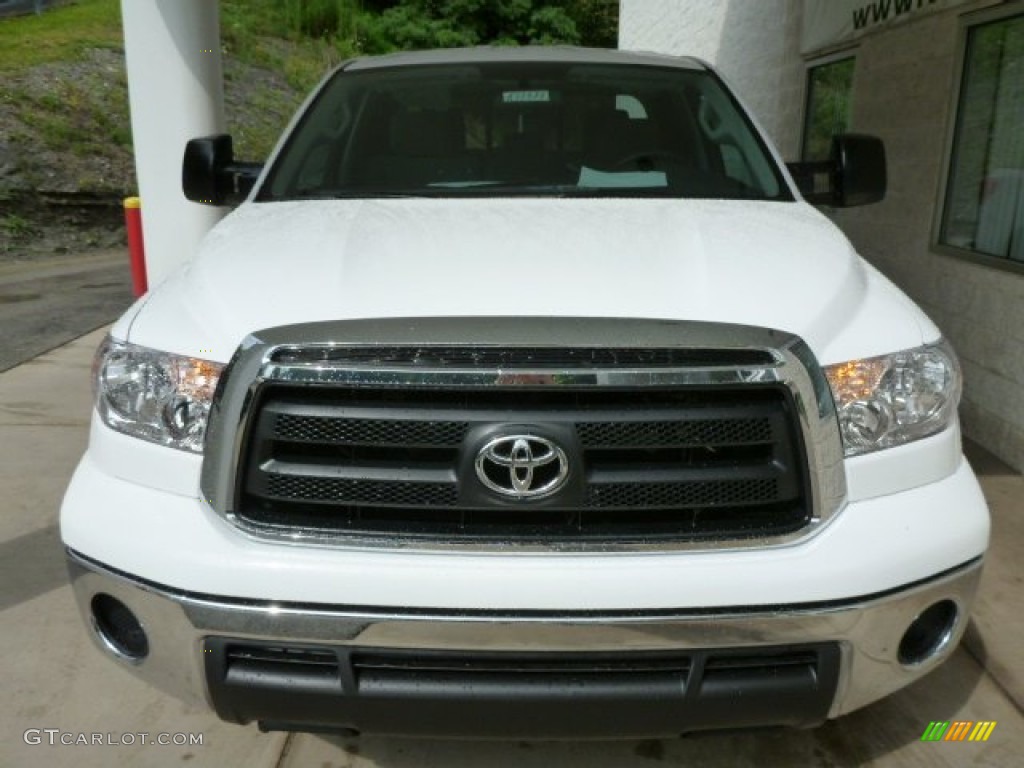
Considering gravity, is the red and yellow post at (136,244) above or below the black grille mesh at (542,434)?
below

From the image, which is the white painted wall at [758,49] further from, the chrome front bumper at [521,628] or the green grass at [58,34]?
the green grass at [58,34]

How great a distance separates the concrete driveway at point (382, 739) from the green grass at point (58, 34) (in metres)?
12.6

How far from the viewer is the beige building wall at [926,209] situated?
4715mm

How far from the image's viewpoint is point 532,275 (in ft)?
6.79

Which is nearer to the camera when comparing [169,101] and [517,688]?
[517,688]

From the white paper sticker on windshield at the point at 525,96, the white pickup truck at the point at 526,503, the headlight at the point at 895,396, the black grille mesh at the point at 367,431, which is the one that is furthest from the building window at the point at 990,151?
the black grille mesh at the point at 367,431

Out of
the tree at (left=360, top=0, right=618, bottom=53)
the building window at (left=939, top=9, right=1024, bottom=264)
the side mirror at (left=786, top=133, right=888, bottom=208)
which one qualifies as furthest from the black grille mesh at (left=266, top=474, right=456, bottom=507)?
the tree at (left=360, top=0, right=618, bottom=53)

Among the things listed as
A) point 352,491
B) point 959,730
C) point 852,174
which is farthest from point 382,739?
point 852,174

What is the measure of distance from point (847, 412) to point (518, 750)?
4.05 feet

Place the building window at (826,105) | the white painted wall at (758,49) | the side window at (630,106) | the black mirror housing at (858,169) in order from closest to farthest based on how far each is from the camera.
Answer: the black mirror housing at (858,169)
the side window at (630,106)
the building window at (826,105)
the white painted wall at (758,49)

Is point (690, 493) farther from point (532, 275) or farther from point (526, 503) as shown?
point (532, 275)

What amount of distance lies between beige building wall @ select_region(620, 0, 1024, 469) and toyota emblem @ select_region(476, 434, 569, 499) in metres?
2.95

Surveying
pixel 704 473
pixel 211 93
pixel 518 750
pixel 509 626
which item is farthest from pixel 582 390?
pixel 211 93

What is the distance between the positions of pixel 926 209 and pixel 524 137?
3529 millimetres
